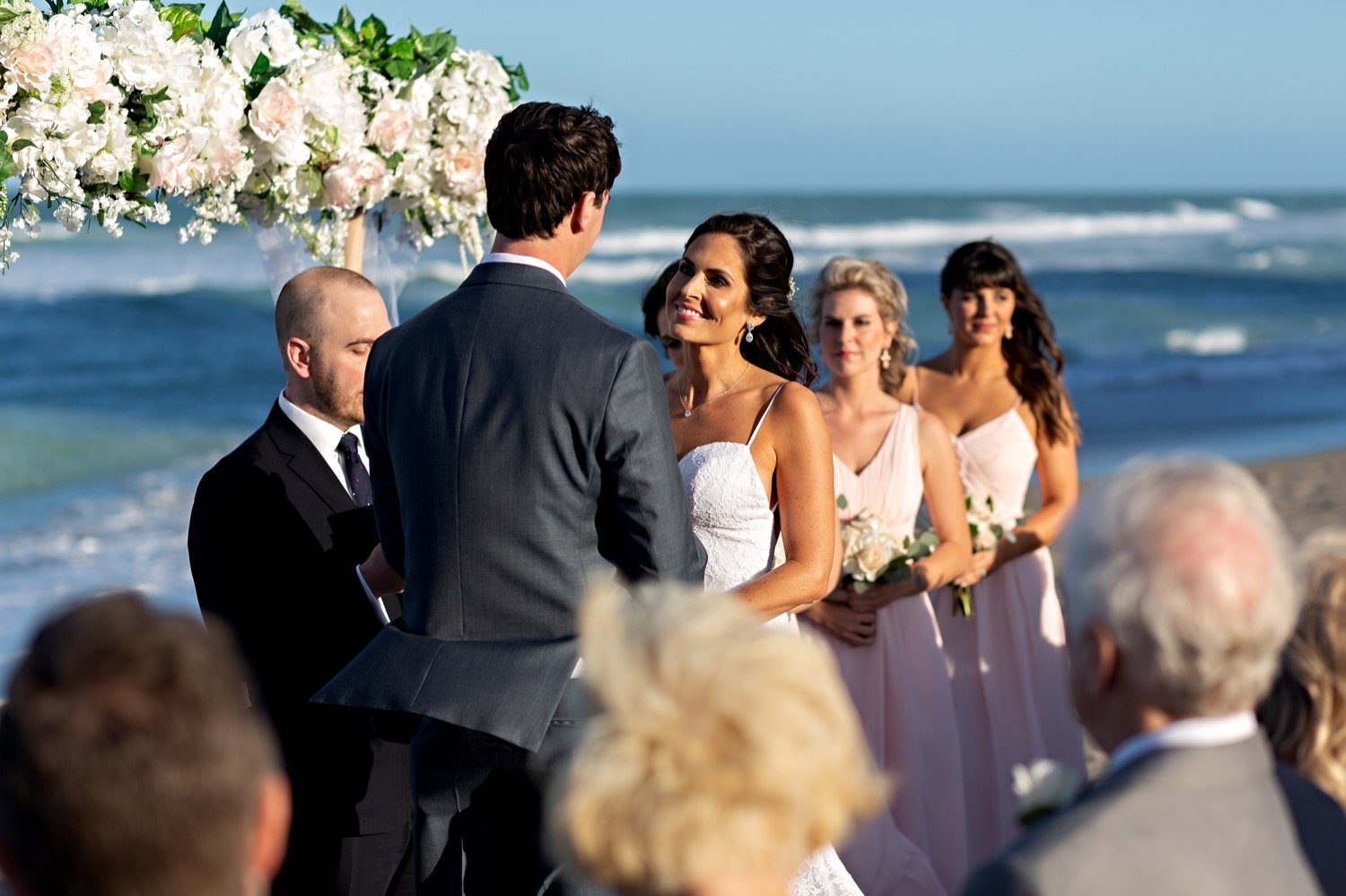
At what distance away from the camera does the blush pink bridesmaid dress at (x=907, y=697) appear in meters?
5.48

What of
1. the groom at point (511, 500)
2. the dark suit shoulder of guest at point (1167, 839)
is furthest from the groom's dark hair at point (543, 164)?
the dark suit shoulder of guest at point (1167, 839)

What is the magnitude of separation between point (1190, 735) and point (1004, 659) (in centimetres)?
405

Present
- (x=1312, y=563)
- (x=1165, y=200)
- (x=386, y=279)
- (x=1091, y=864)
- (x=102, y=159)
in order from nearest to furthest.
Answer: (x=1091, y=864)
(x=1312, y=563)
(x=102, y=159)
(x=386, y=279)
(x=1165, y=200)

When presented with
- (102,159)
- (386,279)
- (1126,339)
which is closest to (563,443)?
(102,159)

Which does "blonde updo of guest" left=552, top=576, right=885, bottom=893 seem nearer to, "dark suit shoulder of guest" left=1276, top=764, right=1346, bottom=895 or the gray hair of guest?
the gray hair of guest

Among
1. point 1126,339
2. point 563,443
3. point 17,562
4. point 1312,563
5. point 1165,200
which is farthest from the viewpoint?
point 1165,200

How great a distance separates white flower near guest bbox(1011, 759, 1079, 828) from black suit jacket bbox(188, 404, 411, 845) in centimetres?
205

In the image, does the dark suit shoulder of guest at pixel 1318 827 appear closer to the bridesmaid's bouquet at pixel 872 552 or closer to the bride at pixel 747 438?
the bride at pixel 747 438

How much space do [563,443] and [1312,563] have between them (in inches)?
57.0

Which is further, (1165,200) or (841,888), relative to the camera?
(1165,200)

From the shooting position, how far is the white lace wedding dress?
169 inches

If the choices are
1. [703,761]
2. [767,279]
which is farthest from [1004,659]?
[703,761]

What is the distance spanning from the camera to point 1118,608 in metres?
1.99

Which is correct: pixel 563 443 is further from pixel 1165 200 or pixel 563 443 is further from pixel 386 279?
pixel 1165 200
